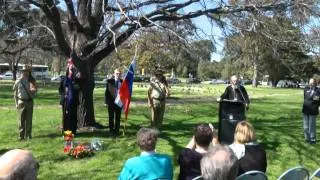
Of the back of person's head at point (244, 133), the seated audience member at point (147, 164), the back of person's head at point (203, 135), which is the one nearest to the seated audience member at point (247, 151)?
the back of person's head at point (244, 133)

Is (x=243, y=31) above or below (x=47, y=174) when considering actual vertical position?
above

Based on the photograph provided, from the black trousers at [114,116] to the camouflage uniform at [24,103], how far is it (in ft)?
6.39

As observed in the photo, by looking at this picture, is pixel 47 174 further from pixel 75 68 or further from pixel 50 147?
pixel 75 68

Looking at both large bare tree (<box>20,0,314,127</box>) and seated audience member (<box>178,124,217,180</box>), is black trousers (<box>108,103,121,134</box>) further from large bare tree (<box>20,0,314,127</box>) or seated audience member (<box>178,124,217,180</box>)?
seated audience member (<box>178,124,217,180</box>)

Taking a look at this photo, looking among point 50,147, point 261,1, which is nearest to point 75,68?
point 50,147

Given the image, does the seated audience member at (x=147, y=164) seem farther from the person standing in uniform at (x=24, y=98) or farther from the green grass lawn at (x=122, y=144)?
the person standing in uniform at (x=24, y=98)

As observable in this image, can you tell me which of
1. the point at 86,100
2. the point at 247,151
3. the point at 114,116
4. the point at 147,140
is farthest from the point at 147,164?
the point at 86,100

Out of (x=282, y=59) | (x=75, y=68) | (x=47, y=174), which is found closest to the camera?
(x=47, y=174)

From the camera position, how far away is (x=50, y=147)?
11.5m

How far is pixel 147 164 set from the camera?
5.73 metres

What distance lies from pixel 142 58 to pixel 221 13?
38.0 m

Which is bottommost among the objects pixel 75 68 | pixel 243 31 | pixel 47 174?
pixel 47 174

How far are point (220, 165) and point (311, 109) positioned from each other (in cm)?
955

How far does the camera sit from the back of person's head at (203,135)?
240 inches
